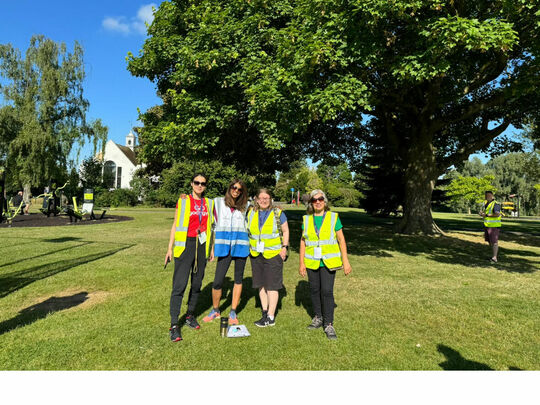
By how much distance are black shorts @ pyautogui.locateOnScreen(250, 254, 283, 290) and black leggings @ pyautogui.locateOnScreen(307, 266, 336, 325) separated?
0.43m

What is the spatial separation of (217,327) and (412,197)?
14.3 metres

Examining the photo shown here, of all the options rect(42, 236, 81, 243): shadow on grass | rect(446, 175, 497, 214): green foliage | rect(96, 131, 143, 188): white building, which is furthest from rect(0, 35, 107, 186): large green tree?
rect(446, 175, 497, 214): green foliage

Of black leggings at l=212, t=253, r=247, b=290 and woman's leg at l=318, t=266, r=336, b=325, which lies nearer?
woman's leg at l=318, t=266, r=336, b=325

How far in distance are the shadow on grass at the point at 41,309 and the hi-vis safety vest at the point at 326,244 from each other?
3.87 m

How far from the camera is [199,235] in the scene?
14.3ft

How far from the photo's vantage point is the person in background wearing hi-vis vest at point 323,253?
4250 millimetres

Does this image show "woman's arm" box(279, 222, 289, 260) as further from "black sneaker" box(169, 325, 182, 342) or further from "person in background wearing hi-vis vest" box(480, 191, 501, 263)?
"person in background wearing hi-vis vest" box(480, 191, 501, 263)

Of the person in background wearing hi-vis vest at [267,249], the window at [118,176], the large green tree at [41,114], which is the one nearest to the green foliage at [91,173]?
the large green tree at [41,114]

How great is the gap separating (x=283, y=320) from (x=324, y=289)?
0.85 metres

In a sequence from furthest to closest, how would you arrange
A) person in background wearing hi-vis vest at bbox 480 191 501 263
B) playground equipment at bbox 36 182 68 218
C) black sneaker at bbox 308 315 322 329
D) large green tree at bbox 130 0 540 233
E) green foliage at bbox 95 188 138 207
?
green foliage at bbox 95 188 138 207 < playground equipment at bbox 36 182 68 218 < person in background wearing hi-vis vest at bbox 480 191 501 263 < large green tree at bbox 130 0 540 233 < black sneaker at bbox 308 315 322 329

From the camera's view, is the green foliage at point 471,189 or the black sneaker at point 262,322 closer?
the black sneaker at point 262,322

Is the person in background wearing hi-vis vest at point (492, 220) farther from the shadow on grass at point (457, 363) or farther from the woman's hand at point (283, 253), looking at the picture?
the woman's hand at point (283, 253)

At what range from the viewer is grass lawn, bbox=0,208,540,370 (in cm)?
345
